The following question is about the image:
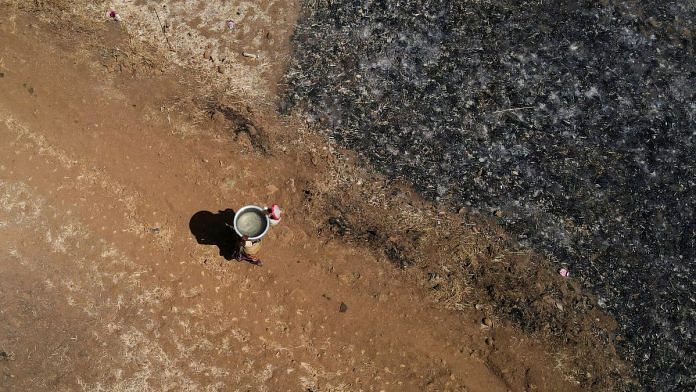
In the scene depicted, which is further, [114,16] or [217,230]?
[114,16]

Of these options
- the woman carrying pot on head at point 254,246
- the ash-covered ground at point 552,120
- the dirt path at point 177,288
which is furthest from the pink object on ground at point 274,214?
the ash-covered ground at point 552,120

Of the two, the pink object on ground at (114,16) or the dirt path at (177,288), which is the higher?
the pink object on ground at (114,16)

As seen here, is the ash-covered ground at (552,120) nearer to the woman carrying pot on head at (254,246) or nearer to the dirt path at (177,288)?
the dirt path at (177,288)

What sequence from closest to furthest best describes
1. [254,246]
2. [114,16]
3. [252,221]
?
[252,221], [254,246], [114,16]

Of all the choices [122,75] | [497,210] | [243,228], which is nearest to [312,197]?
[243,228]

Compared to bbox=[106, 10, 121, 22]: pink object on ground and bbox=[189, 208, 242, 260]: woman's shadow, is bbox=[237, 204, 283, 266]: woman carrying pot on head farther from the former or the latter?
bbox=[106, 10, 121, 22]: pink object on ground

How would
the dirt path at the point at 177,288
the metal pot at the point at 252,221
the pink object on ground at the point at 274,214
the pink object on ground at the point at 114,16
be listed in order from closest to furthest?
the pink object on ground at the point at 274,214, the metal pot at the point at 252,221, the dirt path at the point at 177,288, the pink object on ground at the point at 114,16

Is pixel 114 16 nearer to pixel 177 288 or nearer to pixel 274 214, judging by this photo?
pixel 177 288

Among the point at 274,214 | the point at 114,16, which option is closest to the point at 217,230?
the point at 274,214
